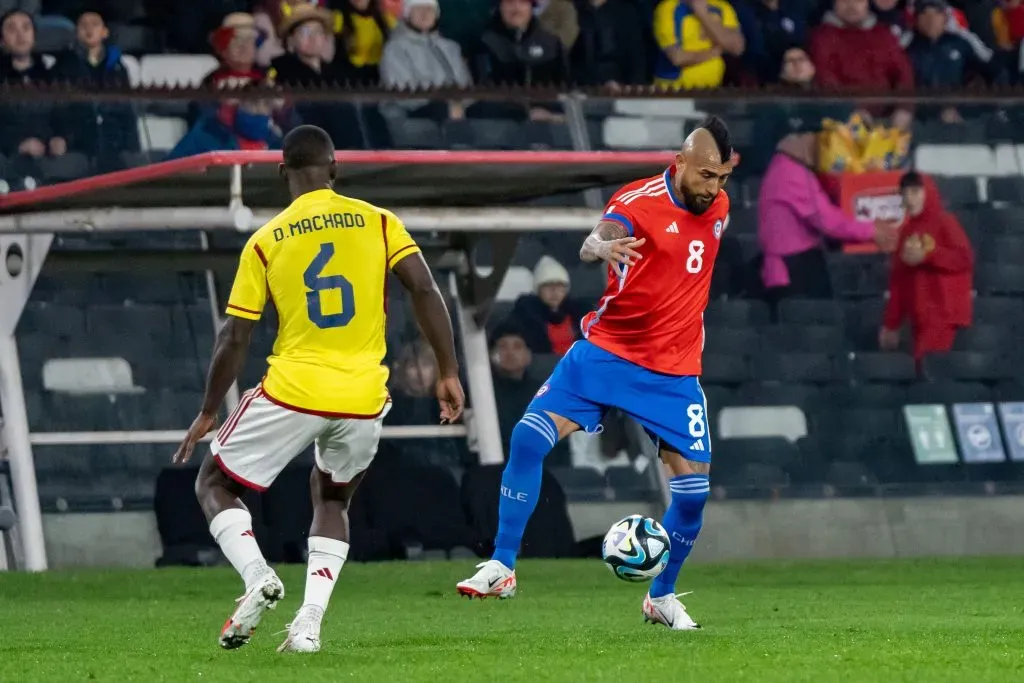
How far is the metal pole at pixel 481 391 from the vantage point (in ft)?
44.5

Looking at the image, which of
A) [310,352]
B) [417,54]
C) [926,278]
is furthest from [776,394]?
[310,352]

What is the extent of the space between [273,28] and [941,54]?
17.1 ft

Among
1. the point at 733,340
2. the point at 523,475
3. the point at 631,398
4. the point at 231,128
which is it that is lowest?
the point at 733,340

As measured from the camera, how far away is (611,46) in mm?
15242

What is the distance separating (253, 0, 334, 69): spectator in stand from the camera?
46.5ft

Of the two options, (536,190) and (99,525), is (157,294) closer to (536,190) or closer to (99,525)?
(99,525)

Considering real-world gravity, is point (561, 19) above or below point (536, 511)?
above

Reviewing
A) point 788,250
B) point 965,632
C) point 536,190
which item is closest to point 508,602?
point 965,632

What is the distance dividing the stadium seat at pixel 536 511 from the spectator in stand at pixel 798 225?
215 cm

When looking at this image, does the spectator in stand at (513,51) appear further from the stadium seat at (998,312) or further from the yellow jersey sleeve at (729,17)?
the stadium seat at (998,312)

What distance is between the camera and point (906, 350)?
14.3 m

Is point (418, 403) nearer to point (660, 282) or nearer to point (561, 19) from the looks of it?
point (561, 19)

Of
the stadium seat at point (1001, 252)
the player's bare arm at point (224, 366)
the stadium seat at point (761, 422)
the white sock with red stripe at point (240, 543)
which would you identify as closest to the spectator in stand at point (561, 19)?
the stadium seat at point (761, 422)

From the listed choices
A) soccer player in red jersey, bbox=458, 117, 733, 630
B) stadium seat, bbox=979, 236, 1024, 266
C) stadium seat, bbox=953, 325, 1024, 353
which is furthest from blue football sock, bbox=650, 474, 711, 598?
stadium seat, bbox=979, 236, 1024, 266
